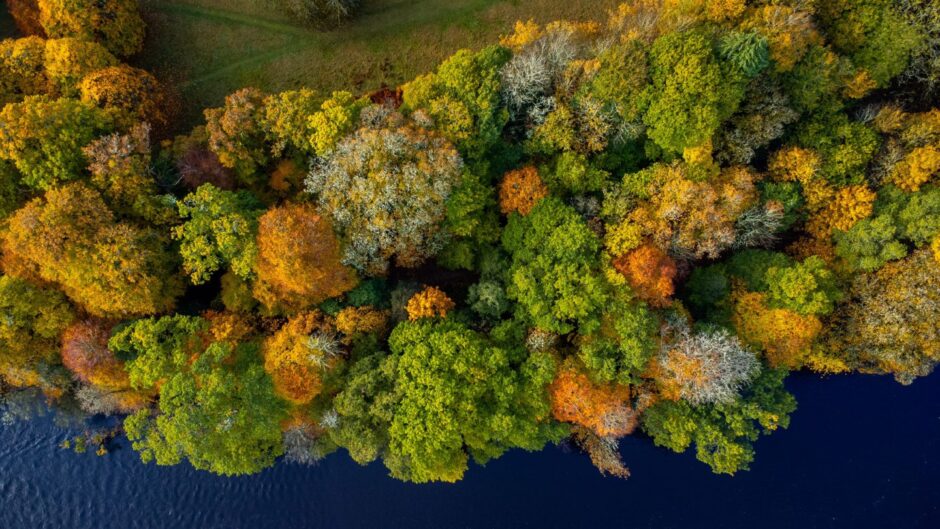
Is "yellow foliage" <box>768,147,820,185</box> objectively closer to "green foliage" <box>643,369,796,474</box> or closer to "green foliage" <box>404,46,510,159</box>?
"green foliage" <box>643,369,796,474</box>

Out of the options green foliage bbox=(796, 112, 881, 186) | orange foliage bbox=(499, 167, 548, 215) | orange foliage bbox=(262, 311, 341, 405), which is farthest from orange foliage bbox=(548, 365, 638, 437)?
green foliage bbox=(796, 112, 881, 186)

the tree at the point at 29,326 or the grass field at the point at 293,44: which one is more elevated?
the grass field at the point at 293,44

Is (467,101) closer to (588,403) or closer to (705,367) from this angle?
(588,403)

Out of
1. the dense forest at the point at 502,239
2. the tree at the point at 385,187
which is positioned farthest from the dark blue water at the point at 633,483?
the tree at the point at 385,187

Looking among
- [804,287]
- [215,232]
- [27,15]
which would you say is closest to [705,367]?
[804,287]

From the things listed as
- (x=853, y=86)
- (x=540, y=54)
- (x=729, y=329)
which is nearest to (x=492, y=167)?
(x=540, y=54)

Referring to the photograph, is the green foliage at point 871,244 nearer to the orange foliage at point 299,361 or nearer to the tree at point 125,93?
the orange foliage at point 299,361

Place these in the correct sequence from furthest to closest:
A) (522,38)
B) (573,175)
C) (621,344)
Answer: (522,38) → (573,175) → (621,344)
